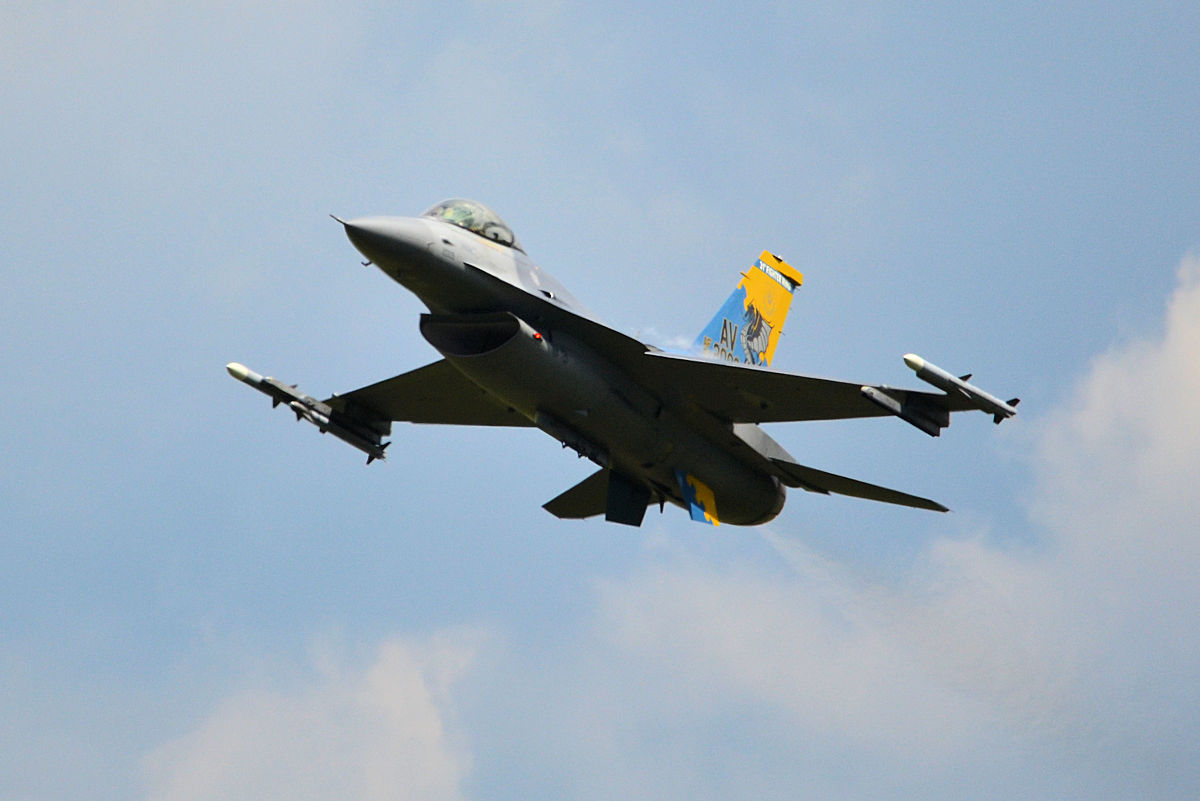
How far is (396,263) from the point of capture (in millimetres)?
23078

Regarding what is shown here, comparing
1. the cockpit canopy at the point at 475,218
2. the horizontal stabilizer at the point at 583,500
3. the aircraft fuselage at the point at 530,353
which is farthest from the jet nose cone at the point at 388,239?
the horizontal stabilizer at the point at 583,500

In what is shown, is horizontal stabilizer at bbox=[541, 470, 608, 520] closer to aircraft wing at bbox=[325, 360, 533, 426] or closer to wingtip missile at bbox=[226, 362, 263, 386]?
aircraft wing at bbox=[325, 360, 533, 426]

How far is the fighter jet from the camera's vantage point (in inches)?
931

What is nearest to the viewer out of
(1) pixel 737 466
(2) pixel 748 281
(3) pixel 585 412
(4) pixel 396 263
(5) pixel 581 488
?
(4) pixel 396 263

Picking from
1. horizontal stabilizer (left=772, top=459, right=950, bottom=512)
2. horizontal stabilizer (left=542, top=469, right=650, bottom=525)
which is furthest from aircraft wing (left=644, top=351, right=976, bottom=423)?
horizontal stabilizer (left=542, top=469, right=650, bottom=525)

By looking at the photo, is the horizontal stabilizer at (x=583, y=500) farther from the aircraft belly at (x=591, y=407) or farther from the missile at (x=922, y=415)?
the missile at (x=922, y=415)

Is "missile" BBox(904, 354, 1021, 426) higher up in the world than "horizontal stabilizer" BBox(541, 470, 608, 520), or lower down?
lower down

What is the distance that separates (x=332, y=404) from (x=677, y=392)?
7.60 metres

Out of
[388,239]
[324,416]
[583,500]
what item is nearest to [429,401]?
[324,416]

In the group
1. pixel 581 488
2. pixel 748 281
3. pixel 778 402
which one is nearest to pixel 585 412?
pixel 778 402

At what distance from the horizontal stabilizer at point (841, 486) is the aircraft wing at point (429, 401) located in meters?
5.55

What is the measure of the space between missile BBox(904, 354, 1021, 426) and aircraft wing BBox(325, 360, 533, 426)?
9247 mm

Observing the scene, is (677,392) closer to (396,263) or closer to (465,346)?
(465,346)

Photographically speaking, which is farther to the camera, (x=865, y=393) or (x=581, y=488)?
(x=581, y=488)
